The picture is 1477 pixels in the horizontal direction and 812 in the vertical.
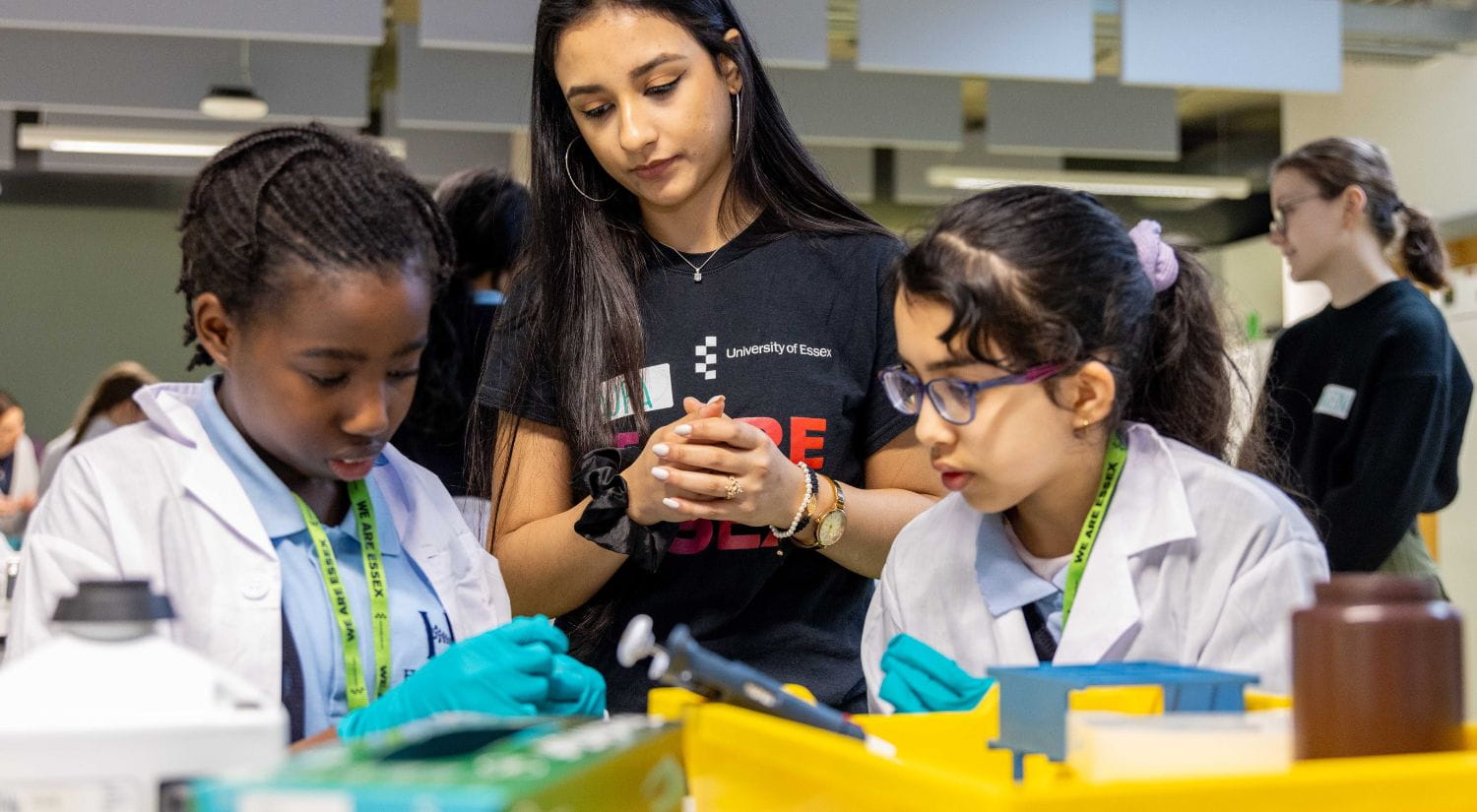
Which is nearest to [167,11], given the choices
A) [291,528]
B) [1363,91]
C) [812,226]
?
[812,226]

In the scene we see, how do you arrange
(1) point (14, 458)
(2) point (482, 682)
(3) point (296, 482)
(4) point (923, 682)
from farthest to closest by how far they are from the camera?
(1) point (14, 458)
(3) point (296, 482)
(4) point (923, 682)
(2) point (482, 682)

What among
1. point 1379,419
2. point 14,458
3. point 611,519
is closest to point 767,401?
point 611,519

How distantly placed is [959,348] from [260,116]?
537 centimetres

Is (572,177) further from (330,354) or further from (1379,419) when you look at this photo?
(1379,419)

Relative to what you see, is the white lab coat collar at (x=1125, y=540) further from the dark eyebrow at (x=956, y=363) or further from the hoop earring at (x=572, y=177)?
the hoop earring at (x=572, y=177)

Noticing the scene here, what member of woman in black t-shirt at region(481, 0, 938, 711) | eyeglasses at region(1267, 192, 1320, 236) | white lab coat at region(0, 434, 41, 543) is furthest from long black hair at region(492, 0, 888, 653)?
white lab coat at region(0, 434, 41, 543)

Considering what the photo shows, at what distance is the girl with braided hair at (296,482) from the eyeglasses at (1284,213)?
2328 mm

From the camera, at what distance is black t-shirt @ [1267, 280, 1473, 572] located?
109 inches

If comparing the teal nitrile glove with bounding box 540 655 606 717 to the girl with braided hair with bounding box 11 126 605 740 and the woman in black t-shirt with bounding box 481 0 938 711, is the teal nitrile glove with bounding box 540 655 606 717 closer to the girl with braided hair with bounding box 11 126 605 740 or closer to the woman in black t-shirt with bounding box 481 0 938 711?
the girl with braided hair with bounding box 11 126 605 740

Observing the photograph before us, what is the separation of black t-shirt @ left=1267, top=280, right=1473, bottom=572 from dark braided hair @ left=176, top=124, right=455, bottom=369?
200cm

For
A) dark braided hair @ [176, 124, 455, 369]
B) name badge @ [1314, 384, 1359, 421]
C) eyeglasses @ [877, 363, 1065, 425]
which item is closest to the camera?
dark braided hair @ [176, 124, 455, 369]

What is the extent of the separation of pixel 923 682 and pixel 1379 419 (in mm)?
2077

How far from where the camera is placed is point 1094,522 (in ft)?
4.17

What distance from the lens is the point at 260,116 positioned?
19.8ft
